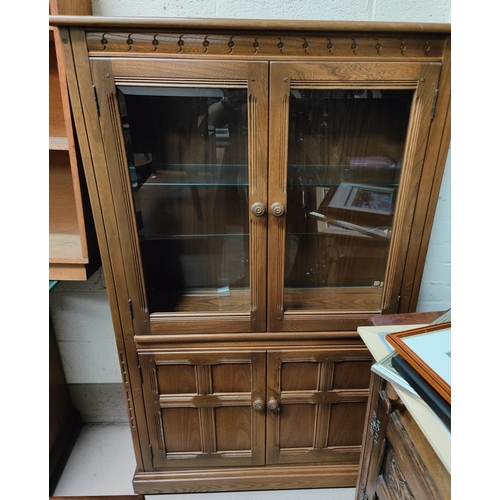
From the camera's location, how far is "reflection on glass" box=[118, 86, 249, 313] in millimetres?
902

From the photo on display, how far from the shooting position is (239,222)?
105 centimetres

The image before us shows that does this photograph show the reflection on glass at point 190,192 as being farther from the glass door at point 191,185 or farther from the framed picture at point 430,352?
the framed picture at point 430,352

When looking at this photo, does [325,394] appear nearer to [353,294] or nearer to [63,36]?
[353,294]

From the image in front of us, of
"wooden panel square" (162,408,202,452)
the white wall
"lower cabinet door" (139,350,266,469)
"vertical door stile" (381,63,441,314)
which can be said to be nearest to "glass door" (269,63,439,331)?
"vertical door stile" (381,63,441,314)

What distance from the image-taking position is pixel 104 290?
132 cm

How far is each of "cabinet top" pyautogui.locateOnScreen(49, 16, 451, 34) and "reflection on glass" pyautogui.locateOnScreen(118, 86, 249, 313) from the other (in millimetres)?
134

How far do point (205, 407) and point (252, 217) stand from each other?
662 mm

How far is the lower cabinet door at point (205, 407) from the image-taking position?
105 cm

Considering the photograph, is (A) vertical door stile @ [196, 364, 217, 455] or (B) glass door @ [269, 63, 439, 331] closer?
(B) glass door @ [269, 63, 439, 331]

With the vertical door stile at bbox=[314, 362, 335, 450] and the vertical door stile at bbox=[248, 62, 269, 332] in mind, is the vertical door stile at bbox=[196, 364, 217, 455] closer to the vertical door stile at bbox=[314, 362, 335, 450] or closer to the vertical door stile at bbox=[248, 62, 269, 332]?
the vertical door stile at bbox=[248, 62, 269, 332]

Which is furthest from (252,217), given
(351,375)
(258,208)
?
(351,375)

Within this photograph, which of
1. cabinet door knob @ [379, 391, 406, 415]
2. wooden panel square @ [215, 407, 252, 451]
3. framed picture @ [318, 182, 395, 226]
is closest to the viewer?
cabinet door knob @ [379, 391, 406, 415]

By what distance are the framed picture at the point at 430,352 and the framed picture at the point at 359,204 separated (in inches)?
17.5
